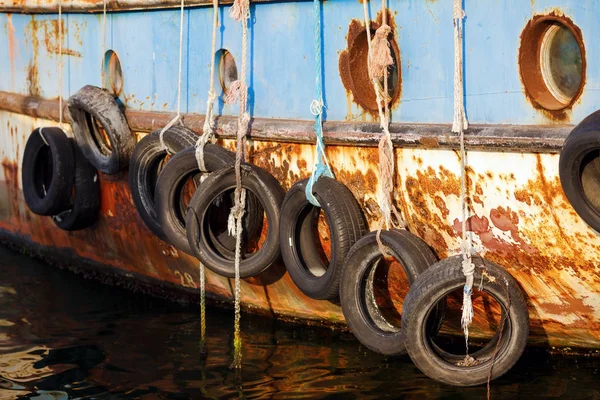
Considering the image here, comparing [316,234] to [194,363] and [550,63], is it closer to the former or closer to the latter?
[194,363]

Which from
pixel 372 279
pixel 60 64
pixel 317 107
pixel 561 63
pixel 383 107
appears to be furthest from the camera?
pixel 60 64

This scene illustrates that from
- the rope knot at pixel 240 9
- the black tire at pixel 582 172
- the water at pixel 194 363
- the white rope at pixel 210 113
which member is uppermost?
the rope knot at pixel 240 9

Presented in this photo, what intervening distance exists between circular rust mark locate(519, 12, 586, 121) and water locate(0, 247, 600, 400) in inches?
57.6

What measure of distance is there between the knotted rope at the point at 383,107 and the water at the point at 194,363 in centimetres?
87

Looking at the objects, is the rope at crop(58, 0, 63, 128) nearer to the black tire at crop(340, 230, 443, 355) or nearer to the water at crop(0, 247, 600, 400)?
the water at crop(0, 247, 600, 400)

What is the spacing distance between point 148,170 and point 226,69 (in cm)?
89

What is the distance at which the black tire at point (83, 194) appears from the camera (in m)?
6.50

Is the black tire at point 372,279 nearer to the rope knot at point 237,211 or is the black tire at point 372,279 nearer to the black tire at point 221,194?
the black tire at point 221,194

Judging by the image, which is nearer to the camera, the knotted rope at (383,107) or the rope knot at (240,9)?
the knotted rope at (383,107)

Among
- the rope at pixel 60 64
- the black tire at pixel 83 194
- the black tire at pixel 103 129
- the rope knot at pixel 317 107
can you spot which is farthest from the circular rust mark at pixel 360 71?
the rope at pixel 60 64

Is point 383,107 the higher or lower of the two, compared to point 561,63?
lower

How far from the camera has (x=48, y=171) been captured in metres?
7.08

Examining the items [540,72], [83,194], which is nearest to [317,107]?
[540,72]

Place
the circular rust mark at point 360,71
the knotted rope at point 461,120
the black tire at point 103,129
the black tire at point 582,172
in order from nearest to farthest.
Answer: the black tire at point 582,172, the knotted rope at point 461,120, the circular rust mark at point 360,71, the black tire at point 103,129
